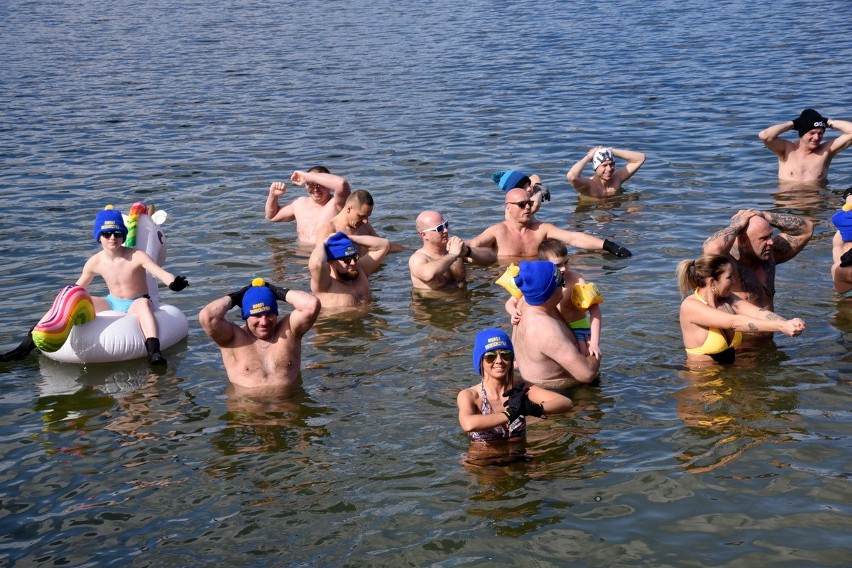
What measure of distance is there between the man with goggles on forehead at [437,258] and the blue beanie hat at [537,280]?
10.6 feet

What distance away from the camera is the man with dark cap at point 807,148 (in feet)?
48.0

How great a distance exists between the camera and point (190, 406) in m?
9.17

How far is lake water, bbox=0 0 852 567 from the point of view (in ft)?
22.9

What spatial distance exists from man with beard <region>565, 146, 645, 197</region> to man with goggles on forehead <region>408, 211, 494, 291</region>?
138 inches

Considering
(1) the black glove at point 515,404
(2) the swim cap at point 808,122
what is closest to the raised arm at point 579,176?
(2) the swim cap at point 808,122

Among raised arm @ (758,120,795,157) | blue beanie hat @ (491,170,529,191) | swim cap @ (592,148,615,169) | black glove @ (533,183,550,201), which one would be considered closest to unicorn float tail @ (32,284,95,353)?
blue beanie hat @ (491,170,529,191)

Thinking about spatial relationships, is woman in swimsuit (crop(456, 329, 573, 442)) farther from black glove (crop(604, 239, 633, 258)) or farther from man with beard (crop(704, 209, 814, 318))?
black glove (crop(604, 239, 633, 258))

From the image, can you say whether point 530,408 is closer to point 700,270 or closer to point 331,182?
point 700,270

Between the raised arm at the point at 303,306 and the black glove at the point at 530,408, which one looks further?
the raised arm at the point at 303,306

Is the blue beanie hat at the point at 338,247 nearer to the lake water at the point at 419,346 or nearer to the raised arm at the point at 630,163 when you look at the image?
the lake water at the point at 419,346

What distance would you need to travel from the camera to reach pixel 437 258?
1185cm

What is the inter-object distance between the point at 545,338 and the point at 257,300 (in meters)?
2.47

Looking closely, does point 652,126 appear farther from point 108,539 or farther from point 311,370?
point 108,539

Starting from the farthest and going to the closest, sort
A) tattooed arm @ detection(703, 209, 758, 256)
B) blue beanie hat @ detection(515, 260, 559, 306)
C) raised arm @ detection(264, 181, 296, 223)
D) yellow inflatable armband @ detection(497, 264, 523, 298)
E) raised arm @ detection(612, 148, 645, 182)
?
1. raised arm @ detection(612, 148, 645, 182)
2. raised arm @ detection(264, 181, 296, 223)
3. tattooed arm @ detection(703, 209, 758, 256)
4. yellow inflatable armband @ detection(497, 264, 523, 298)
5. blue beanie hat @ detection(515, 260, 559, 306)
